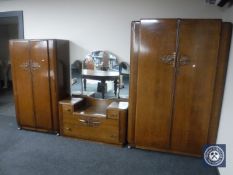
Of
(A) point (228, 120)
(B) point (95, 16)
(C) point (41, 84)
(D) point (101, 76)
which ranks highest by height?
(B) point (95, 16)

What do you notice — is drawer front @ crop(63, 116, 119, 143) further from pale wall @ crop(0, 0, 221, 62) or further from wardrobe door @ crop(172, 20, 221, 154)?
Answer: pale wall @ crop(0, 0, 221, 62)

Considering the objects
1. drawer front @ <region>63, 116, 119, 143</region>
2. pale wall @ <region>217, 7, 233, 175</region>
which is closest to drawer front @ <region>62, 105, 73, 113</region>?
drawer front @ <region>63, 116, 119, 143</region>

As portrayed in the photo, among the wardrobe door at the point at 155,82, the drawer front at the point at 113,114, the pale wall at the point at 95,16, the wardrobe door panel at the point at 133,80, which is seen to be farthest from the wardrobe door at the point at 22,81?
the wardrobe door at the point at 155,82

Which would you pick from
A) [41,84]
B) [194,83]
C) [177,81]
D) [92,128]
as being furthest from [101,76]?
[194,83]

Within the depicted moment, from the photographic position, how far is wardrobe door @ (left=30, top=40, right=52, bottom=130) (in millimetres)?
3018

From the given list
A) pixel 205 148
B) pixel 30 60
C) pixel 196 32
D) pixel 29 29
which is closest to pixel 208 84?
pixel 196 32

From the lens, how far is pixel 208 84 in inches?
95.3

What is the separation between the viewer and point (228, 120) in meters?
2.17

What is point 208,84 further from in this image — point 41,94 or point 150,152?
point 41,94

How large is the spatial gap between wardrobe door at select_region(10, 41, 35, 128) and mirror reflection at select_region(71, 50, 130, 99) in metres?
0.72

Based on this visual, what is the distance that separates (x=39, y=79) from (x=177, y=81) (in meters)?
2.04

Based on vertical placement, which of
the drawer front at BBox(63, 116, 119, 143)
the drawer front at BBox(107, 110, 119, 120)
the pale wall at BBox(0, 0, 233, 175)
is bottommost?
the drawer front at BBox(63, 116, 119, 143)

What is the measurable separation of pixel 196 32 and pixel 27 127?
116 inches

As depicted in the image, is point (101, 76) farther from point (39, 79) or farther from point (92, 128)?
point (39, 79)
